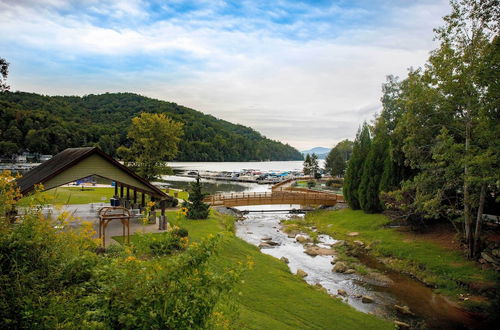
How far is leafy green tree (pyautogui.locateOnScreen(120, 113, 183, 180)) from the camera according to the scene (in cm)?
3422

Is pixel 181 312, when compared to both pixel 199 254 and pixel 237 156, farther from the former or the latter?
pixel 237 156

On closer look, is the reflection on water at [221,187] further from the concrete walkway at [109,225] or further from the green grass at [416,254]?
the concrete walkway at [109,225]

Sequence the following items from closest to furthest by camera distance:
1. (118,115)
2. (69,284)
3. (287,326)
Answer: (69,284) → (287,326) → (118,115)

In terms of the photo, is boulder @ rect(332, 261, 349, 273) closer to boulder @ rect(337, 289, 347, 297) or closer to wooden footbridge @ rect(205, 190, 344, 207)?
boulder @ rect(337, 289, 347, 297)

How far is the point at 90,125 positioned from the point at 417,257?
129791mm

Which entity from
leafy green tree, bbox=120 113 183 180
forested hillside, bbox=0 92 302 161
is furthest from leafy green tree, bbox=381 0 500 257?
forested hillside, bbox=0 92 302 161

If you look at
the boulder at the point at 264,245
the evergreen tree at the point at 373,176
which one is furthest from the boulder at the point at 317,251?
the evergreen tree at the point at 373,176

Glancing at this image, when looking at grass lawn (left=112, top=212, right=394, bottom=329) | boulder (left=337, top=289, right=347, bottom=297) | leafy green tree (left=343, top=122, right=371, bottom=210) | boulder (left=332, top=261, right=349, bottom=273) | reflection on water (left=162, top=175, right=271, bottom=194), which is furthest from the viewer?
reflection on water (left=162, top=175, right=271, bottom=194)

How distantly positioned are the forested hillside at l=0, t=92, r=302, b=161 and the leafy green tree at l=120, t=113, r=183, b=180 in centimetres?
4724

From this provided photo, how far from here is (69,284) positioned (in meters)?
5.39

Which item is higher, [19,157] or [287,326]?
[19,157]

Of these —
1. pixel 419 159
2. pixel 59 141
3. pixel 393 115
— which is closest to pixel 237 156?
pixel 59 141

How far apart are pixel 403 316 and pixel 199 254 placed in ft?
40.7

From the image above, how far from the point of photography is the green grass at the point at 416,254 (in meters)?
17.0
